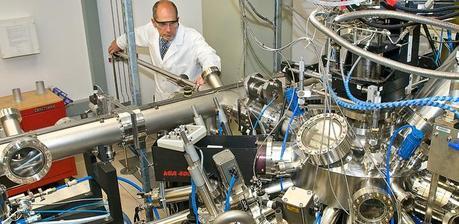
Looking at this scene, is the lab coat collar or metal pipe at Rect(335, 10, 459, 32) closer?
metal pipe at Rect(335, 10, 459, 32)

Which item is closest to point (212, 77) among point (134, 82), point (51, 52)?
point (134, 82)

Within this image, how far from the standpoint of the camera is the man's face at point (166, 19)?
2.66 metres

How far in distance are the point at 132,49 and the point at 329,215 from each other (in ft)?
2.97

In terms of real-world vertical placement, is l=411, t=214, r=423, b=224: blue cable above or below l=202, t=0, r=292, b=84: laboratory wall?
below

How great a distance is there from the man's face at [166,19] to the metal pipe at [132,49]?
1030mm

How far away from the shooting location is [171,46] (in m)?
2.80

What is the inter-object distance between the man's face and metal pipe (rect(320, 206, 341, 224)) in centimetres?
169

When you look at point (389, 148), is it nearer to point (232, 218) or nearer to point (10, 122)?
point (232, 218)

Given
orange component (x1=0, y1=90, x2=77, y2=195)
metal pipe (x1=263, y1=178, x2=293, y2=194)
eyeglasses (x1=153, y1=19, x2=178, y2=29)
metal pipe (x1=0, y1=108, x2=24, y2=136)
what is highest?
eyeglasses (x1=153, y1=19, x2=178, y2=29)

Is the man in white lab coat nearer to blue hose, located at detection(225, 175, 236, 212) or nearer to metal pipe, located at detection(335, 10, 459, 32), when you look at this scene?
blue hose, located at detection(225, 175, 236, 212)

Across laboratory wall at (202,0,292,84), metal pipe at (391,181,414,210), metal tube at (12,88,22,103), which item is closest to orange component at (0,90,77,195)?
metal tube at (12,88,22,103)

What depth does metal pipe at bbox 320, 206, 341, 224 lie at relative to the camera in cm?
133

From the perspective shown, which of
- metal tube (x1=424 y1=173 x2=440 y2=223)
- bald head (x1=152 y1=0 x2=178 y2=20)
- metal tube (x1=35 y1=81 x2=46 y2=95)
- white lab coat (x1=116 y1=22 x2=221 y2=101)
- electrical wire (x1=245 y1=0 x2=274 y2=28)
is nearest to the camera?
metal tube (x1=424 y1=173 x2=440 y2=223)

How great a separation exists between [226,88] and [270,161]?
509 mm
